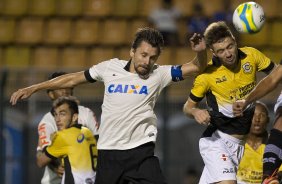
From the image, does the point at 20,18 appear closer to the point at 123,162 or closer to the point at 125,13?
the point at 125,13

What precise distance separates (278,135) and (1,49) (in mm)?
10016

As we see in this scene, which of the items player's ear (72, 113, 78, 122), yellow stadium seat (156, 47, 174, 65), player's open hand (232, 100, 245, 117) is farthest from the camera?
yellow stadium seat (156, 47, 174, 65)

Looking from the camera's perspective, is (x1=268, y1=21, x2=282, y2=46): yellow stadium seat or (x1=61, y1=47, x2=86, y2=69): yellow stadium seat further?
(x1=268, y1=21, x2=282, y2=46): yellow stadium seat

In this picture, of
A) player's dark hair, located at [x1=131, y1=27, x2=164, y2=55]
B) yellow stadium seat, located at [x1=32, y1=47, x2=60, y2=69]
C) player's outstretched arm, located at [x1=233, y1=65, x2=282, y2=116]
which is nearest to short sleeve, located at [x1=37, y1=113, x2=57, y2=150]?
player's dark hair, located at [x1=131, y1=27, x2=164, y2=55]

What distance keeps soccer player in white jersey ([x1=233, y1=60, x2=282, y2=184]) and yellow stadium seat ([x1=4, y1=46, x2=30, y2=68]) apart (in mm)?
9263

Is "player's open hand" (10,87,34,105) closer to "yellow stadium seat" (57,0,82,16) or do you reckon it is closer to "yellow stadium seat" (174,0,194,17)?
"yellow stadium seat" (174,0,194,17)

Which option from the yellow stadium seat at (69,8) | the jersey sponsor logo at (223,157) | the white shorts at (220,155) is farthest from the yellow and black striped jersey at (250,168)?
the yellow stadium seat at (69,8)

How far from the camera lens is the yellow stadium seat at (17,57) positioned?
17.4 metres

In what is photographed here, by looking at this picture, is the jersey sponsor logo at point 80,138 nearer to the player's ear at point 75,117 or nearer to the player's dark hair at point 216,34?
the player's ear at point 75,117

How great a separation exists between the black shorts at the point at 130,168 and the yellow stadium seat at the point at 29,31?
972 centimetres

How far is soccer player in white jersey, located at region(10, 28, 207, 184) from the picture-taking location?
27.8 ft

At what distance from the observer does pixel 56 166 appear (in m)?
10.2

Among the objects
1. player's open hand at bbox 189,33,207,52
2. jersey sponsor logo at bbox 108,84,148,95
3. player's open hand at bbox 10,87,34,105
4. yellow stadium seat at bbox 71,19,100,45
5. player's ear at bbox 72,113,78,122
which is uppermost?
yellow stadium seat at bbox 71,19,100,45

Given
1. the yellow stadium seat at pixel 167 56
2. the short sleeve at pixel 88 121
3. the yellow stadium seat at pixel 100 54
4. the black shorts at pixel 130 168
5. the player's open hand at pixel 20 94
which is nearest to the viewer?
the black shorts at pixel 130 168
